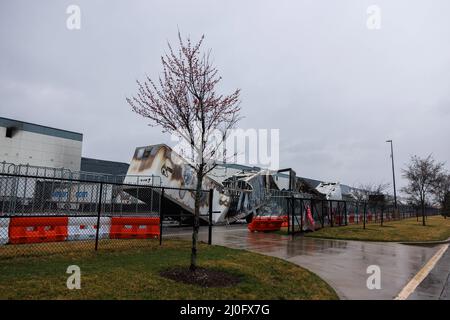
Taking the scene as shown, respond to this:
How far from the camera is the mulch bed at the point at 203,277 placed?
6131mm

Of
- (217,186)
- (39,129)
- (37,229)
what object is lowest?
(37,229)

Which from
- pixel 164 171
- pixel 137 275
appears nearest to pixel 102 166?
pixel 164 171

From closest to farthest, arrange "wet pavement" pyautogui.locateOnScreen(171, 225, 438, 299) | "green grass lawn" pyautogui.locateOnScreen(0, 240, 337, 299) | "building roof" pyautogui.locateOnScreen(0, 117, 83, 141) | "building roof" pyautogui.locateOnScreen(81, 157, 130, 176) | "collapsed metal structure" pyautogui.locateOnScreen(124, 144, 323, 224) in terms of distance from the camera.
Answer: "green grass lawn" pyautogui.locateOnScreen(0, 240, 337, 299) < "wet pavement" pyautogui.locateOnScreen(171, 225, 438, 299) < "collapsed metal structure" pyautogui.locateOnScreen(124, 144, 323, 224) < "building roof" pyautogui.locateOnScreen(0, 117, 83, 141) < "building roof" pyautogui.locateOnScreen(81, 157, 130, 176)

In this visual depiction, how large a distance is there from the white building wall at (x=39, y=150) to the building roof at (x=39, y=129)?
35cm

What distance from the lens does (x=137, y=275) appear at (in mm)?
6488

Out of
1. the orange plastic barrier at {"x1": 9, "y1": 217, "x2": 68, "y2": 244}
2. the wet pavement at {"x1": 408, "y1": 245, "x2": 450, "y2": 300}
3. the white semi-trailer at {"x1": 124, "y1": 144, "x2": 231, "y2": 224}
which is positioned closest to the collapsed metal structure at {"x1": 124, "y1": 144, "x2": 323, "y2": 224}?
the white semi-trailer at {"x1": 124, "y1": 144, "x2": 231, "y2": 224}

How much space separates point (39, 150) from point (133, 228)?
29.3m

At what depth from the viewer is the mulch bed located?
20.1 ft

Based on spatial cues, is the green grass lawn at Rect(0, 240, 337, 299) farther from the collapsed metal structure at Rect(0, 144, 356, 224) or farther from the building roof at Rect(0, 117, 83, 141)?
the building roof at Rect(0, 117, 83, 141)

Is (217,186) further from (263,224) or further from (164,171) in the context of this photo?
(263,224)

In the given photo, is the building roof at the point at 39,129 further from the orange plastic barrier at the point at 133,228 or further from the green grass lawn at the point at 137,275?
the green grass lawn at the point at 137,275

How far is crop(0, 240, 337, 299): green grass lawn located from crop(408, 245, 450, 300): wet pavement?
5.78 ft

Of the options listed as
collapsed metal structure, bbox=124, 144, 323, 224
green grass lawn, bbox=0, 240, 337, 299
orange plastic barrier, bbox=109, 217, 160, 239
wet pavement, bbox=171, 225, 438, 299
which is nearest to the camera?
green grass lawn, bbox=0, 240, 337, 299
